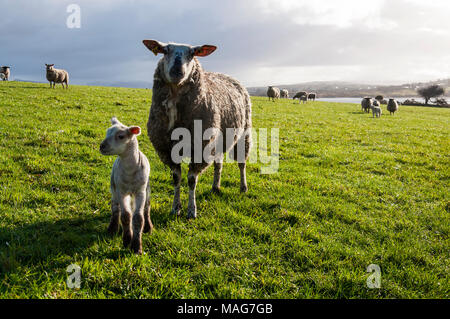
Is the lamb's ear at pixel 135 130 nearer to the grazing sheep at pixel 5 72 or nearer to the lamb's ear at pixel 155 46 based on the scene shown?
the lamb's ear at pixel 155 46

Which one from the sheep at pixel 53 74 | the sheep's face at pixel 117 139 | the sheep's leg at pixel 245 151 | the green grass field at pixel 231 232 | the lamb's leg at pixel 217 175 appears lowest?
the green grass field at pixel 231 232

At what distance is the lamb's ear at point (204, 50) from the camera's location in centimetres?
448

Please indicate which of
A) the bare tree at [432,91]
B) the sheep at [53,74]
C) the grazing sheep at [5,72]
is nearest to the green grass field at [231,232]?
the sheep at [53,74]

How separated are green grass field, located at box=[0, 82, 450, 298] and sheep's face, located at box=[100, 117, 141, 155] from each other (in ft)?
4.76

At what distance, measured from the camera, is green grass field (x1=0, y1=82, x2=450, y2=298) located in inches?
129

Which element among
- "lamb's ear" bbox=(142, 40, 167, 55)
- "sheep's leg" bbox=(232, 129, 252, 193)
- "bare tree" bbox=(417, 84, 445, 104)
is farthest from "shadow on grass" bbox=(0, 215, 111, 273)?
"bare tree" bbox=(417, 84, 445, 104)

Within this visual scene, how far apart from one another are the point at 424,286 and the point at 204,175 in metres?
4.96

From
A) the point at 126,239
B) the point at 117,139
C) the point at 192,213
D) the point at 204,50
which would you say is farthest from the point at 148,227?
the point at 204,50

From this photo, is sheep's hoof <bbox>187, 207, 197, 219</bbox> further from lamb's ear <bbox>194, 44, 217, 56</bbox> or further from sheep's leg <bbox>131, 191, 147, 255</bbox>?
lamb's ear <bbox>194, 44, 217, 56</bbox>

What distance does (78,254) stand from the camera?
3.64 meters

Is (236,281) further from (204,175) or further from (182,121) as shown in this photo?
(204,175)

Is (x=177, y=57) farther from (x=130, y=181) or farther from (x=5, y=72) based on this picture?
(x=5, y=72)
